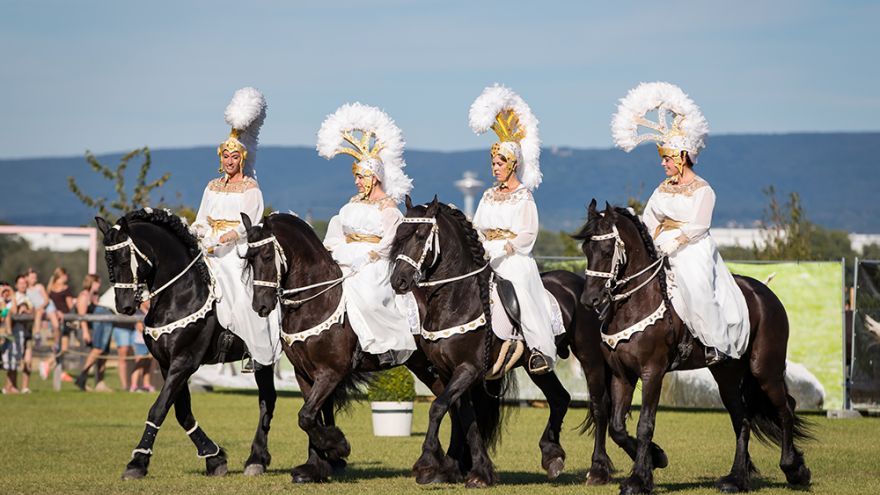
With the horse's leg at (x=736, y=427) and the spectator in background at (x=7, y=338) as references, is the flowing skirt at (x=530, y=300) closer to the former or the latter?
the horse's leg at (x=736, y=427)

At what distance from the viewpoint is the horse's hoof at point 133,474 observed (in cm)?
1266

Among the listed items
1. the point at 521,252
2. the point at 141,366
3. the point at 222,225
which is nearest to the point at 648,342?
the point at 521,252

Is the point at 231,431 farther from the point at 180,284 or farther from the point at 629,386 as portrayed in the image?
the point at 629,386

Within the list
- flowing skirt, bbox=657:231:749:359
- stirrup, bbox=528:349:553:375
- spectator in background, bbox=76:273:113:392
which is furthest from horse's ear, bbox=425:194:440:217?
spectator in background, bbox=76:273:113:392

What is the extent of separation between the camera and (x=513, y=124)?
13.0 metres

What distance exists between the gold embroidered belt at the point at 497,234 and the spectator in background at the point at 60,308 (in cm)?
1557

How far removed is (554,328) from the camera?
41.0ft

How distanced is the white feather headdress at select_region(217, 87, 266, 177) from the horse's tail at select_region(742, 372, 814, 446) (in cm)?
510

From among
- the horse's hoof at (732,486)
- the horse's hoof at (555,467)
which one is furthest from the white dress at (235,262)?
the horse's hoof at (732,486)

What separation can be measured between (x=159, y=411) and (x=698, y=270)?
489 cm

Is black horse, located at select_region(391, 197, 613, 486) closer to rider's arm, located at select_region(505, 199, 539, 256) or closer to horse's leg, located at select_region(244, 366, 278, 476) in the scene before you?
rider's arm, located at select_region(505, 199, 539, 256)

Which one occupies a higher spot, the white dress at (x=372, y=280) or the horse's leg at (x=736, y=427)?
the white dress at (x=372, y=280)

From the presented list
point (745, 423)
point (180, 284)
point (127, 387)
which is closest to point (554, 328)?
point (745, 423)

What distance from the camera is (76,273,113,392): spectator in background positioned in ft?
86.2
